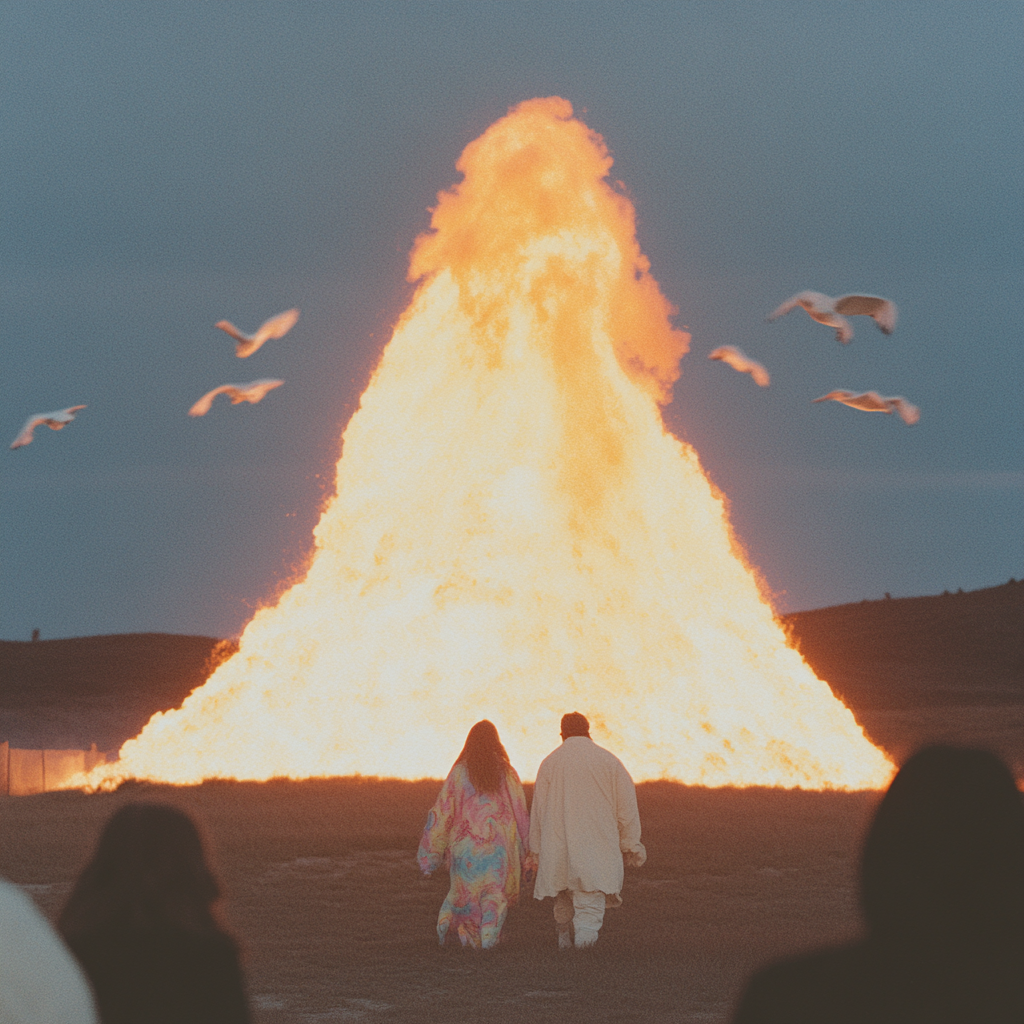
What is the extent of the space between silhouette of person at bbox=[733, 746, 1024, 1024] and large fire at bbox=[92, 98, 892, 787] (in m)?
22.0

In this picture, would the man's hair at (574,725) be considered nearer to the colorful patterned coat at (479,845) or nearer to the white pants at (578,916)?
the colorful patterned coat at (479,845)

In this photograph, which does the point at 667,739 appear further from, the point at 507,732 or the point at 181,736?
the point at 181,736

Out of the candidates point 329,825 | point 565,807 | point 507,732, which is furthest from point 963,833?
point 507,732

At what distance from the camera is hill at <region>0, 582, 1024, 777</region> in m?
56.2

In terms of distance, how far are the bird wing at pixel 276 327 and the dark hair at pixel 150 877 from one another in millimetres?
15525

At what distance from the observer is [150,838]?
345cm

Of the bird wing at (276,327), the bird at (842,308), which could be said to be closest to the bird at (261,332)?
the bird wing at (276,327)

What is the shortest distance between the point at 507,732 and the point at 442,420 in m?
6.52

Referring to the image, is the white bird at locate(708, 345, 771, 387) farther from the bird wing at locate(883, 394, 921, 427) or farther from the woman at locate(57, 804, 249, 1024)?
the woman at locate(57, 804, 249, 1024)

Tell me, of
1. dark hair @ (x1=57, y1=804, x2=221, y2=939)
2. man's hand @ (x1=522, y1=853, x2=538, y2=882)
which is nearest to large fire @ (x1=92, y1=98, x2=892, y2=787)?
man's hand @ (x1=522, y1=853, x2=538, y2=882)

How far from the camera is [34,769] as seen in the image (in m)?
30.2

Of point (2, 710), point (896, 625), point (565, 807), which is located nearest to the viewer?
point (565, 807)

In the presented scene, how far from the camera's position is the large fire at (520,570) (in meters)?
25.6

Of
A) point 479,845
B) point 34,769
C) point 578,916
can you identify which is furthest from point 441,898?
→ point 34,769
